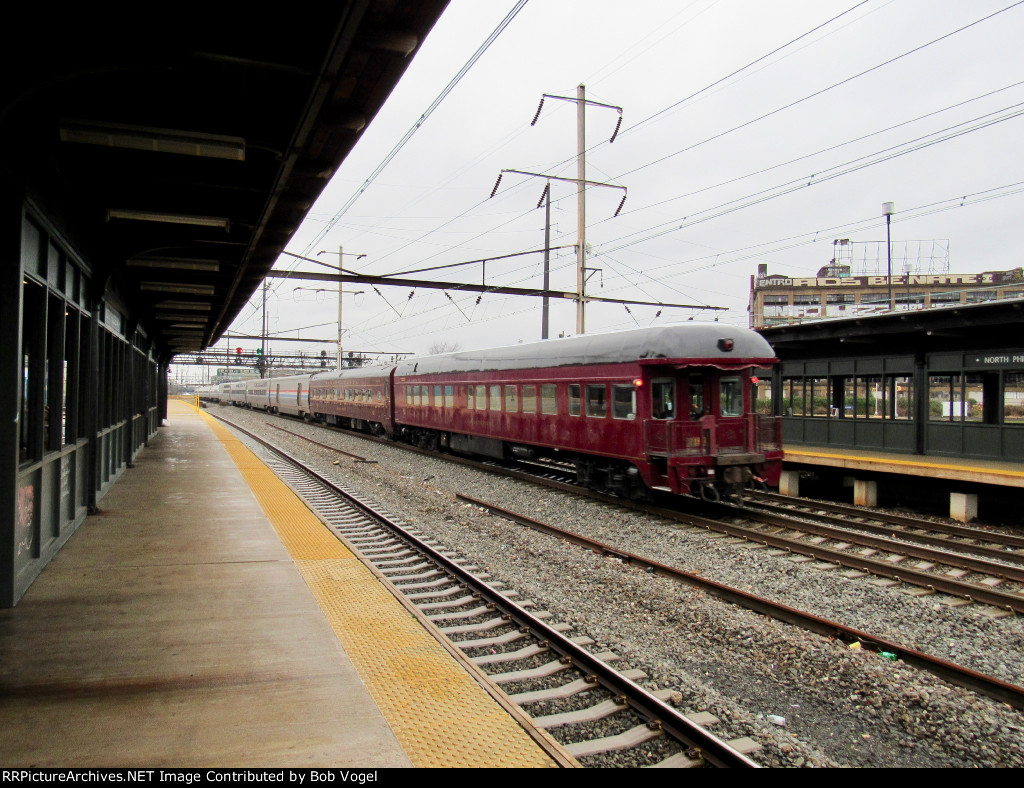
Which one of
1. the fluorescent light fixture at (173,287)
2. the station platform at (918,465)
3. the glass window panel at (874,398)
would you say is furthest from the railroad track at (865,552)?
the fluorescent light fixture at (173,287)

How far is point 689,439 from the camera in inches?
436

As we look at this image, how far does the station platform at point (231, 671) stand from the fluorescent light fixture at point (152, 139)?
3.83 metres

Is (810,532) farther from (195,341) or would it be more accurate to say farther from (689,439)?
(195,341)

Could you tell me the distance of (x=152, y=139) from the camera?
5703 mm

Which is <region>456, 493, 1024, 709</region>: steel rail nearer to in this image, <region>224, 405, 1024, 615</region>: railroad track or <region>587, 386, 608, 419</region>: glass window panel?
<region>224, 405, 1024, 615</region>: railroad track

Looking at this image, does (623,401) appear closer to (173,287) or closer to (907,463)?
(907,463)

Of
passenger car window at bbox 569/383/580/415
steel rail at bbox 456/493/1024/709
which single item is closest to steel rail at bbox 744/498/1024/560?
steel rail at bbox 456/493/1024/709

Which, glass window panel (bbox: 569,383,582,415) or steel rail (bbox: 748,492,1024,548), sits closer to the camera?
steel rail (bbox: 748,492,1024,548)

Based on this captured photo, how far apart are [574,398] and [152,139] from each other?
894cm

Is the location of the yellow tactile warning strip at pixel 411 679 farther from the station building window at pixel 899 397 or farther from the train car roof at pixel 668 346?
the station building window at pixel 899 397

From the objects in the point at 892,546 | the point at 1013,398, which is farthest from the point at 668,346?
the point at 1013,398

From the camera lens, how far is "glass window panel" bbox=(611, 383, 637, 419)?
37.7ft

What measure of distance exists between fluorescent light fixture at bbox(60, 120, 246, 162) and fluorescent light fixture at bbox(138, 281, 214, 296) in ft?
27.5

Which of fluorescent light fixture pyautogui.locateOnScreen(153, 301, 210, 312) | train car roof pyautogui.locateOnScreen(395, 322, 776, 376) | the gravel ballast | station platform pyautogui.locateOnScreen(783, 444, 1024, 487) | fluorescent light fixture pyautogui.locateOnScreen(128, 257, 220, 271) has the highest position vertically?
fluorescent light fixture pyautogui.locateOnScreen(153, 301, 210, 312)
